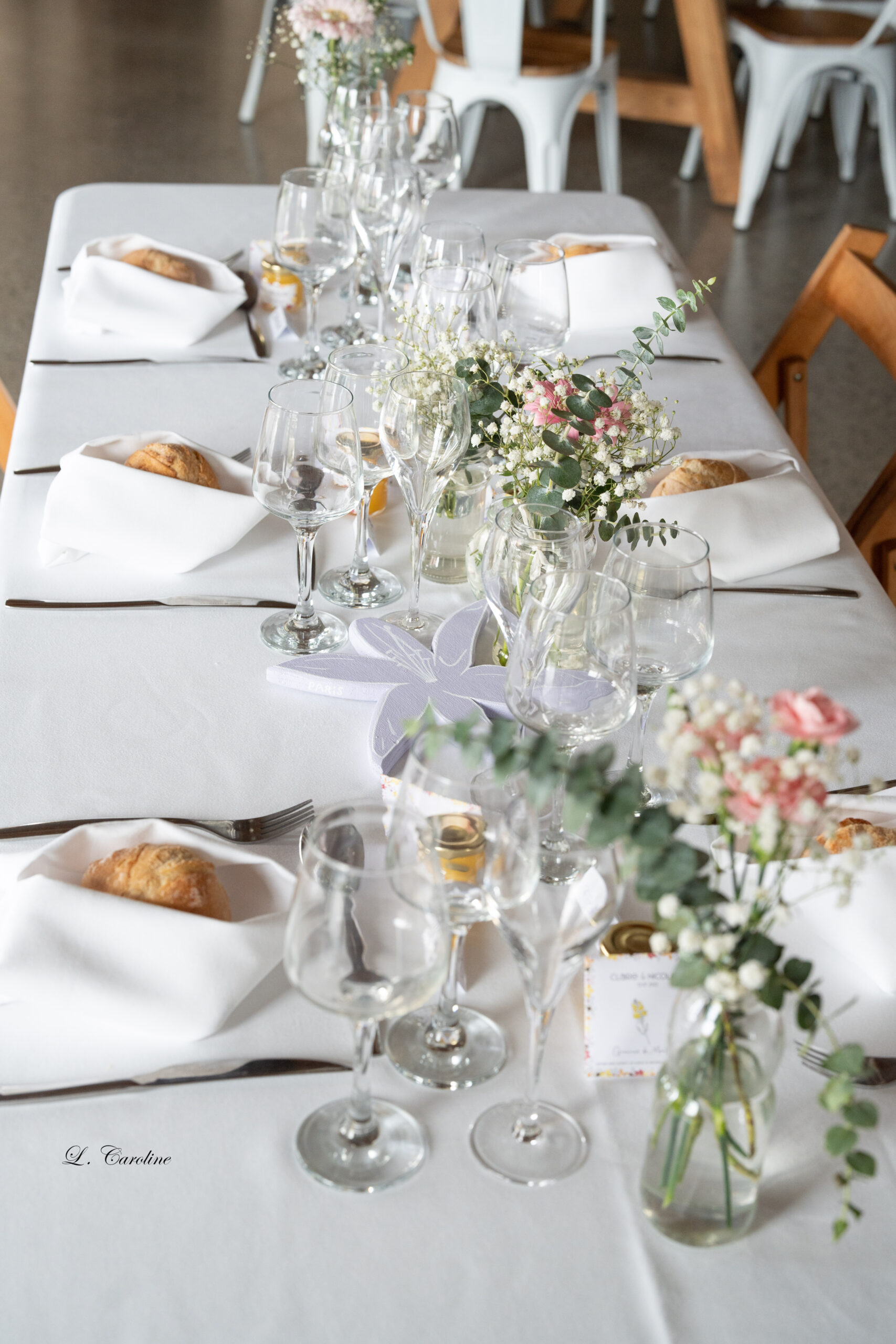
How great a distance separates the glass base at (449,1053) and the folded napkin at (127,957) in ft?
0.37

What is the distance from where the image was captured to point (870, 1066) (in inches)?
36.2

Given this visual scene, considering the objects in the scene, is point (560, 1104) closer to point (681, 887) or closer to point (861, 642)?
point (681, 887)

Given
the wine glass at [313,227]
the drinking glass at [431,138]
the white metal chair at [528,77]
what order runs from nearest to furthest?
the wine glass at [313,227] < the drinking glass at [431,138] < the white metal chair at [528,77]

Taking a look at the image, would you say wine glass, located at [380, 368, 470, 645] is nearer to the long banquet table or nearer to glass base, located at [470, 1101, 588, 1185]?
the long banquet table

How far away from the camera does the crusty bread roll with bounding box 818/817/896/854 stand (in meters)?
1.04

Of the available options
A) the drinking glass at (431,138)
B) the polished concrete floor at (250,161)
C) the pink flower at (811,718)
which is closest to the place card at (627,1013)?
the pink flower at (811,718)

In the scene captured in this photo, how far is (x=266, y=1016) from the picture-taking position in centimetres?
94

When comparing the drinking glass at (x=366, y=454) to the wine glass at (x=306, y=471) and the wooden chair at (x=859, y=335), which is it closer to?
the wine glass at (x=306, y=471)

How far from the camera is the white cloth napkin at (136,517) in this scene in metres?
1.44

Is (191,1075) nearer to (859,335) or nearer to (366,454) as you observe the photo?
(366,454)

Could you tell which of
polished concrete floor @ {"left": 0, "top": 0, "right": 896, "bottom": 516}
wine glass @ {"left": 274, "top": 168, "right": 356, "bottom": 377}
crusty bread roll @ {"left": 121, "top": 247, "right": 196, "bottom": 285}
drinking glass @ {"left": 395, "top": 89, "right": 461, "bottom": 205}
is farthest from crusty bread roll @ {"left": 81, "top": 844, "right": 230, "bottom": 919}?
polished concrete floor @ {"left": 0, "top": 0, "right": 896, "bottom": 516}

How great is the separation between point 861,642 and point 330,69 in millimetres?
1571

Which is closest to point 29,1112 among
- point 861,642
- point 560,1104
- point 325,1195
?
point 325,1195

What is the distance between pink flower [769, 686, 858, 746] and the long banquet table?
36 cm
